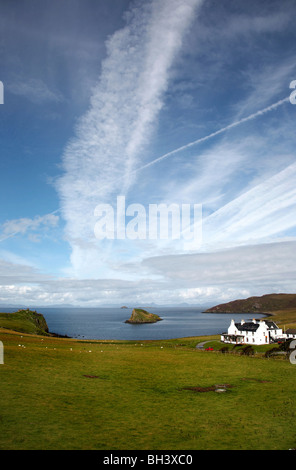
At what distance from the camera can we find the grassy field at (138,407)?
1798 centimetres

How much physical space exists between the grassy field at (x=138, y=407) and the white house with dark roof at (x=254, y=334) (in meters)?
62.3

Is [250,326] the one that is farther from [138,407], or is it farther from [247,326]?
[138,407]

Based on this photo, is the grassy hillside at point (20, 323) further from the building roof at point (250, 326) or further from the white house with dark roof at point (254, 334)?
the building roof at point (250, 326)

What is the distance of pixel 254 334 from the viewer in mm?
104188

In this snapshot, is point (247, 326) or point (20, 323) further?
point (20, 323)

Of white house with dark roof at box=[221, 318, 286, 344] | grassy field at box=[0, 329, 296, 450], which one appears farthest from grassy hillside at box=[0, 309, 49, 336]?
white house with dark roof at box=[221, 318, 286, 344]

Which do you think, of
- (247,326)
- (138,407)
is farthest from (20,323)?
(138,407)

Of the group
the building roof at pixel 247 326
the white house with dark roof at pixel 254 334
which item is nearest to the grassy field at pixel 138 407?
the white house with dark roof at pixel 254 334

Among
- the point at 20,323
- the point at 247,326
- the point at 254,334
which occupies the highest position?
the point at 20,323

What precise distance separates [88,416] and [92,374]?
15817 millimetres

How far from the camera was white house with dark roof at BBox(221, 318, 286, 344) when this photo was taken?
103m

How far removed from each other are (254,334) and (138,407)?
3547 inches

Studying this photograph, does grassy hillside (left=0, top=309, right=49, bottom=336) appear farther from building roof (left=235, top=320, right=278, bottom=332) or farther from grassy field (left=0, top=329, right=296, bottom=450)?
building roof (left=235, top=320, right=278, bottom=332)
